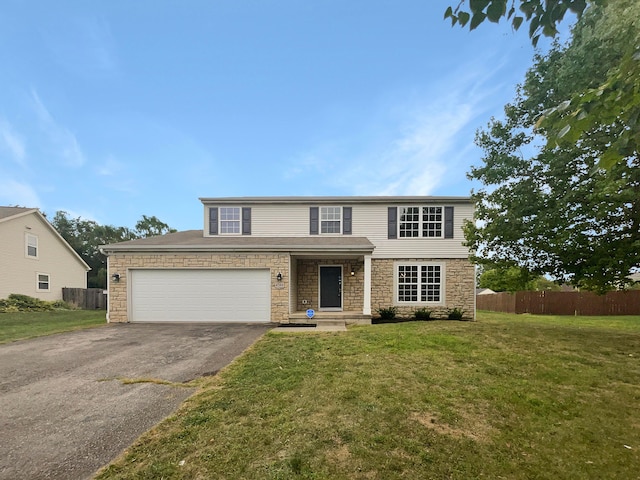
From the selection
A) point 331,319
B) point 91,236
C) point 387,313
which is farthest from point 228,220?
point 91,236

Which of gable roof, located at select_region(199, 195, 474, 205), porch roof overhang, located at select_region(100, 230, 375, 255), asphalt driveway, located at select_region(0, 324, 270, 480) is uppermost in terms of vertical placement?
gable roof, located at select_region(199, 195, 474, 205)

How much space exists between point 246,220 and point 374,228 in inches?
220

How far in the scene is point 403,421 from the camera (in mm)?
3428

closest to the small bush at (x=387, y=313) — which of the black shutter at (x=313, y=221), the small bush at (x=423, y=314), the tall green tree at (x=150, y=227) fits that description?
the small bush at (x=423, y=314)

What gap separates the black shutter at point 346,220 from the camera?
527 inches

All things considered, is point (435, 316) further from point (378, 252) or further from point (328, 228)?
point (328, 228)

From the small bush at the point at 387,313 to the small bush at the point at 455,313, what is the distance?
2188mm

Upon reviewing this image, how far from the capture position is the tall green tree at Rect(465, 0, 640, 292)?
7.85 meters

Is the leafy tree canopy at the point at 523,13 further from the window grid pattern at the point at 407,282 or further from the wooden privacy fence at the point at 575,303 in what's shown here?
the wooden privacy fence at the point at 575,303

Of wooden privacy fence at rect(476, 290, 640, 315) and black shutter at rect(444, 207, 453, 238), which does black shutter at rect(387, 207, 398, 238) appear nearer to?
black shutter at rect(444, 207, 453, 238)

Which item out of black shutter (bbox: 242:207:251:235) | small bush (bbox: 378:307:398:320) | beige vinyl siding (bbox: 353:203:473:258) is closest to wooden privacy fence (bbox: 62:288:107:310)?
black shutter (bbox: 242:207:251:235)

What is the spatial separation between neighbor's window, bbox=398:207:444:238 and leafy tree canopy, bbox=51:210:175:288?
31146mm

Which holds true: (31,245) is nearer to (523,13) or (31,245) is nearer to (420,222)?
(420,222)

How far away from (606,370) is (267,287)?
9234mm
